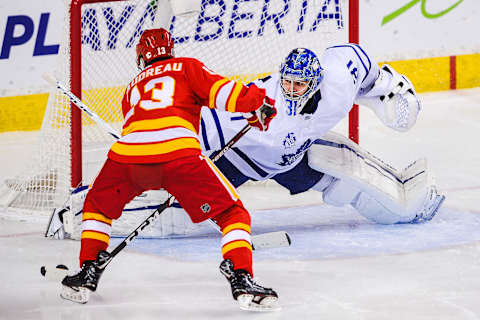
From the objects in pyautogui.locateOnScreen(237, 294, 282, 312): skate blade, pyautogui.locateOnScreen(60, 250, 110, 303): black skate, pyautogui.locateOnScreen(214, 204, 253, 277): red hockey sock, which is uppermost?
pyautogui.locateOnScreen(214, 204, 253, 277): red hockey sock

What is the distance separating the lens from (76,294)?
3316 millimetres

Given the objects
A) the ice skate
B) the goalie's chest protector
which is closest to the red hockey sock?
the goalie's chest protector

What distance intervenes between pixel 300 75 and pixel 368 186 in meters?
0.68

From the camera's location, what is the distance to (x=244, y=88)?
3.30 metres

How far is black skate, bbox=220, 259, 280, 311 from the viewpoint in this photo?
125 inches

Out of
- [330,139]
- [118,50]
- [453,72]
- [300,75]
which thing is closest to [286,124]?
[300,75]

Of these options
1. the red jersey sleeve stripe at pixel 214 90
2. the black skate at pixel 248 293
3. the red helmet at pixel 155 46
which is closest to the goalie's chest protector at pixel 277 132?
the red helmet at pixel 155 46

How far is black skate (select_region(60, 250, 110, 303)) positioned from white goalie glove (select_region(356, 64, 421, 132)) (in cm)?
132

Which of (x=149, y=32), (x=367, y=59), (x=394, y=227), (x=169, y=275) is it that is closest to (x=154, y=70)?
(x=149, y=32)

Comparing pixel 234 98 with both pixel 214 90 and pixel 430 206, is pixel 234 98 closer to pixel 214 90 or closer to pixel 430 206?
pixel 214 90

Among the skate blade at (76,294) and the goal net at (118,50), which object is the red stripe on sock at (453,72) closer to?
the goal net at (118,50)

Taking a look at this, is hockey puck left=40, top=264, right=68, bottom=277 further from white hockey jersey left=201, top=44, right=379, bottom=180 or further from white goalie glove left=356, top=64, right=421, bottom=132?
white goalie glove left=356, top=64, right=421, bottom=132

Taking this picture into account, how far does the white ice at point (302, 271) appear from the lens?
3.25 meters

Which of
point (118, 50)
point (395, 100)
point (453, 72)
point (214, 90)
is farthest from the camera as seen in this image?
point (453, 72)
